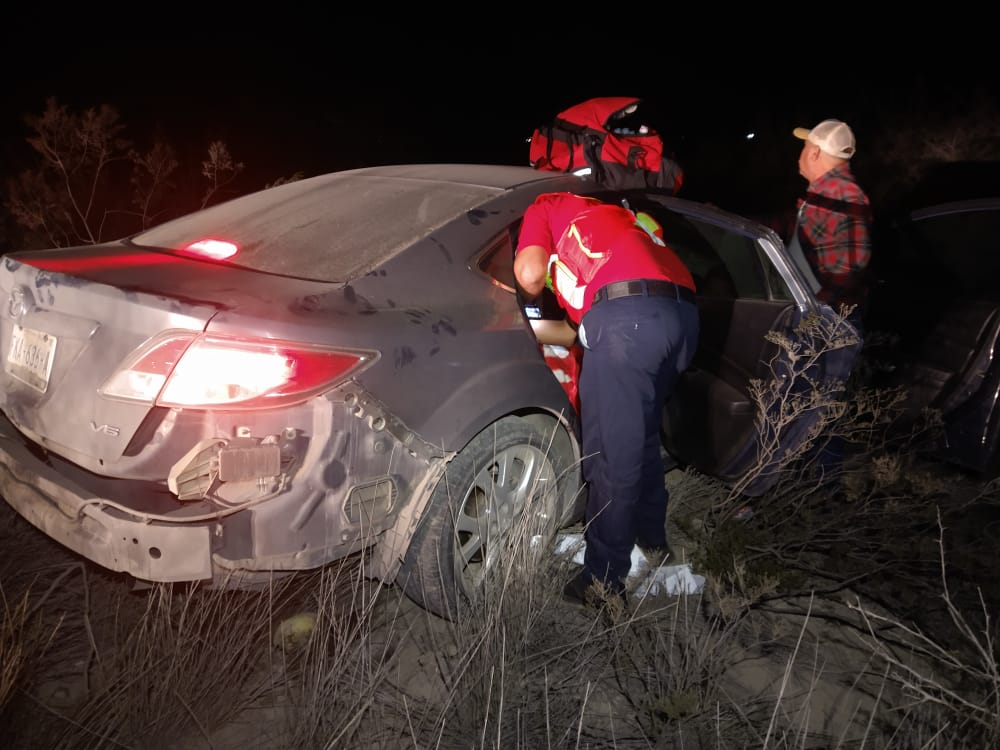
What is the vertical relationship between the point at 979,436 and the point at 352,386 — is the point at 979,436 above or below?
below

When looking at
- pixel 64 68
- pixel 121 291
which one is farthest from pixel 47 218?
pixel 64 68

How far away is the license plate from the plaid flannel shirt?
288 centimetres

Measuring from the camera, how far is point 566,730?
1.95 m

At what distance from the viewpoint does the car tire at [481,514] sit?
2.30 meters

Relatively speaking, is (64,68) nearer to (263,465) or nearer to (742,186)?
(742,186)

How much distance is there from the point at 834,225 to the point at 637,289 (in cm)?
131

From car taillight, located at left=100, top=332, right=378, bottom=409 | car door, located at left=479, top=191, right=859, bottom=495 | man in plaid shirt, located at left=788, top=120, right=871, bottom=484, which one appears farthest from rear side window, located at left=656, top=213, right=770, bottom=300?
car taillight, located at left=100, top=332, right=378, bottom=409

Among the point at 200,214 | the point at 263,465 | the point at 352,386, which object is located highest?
the point at 200,214

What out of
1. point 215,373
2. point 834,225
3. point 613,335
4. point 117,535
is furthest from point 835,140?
point 117,535

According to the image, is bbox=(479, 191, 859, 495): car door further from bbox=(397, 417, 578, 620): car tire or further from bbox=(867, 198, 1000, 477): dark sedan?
bbox=(867, 198, 1000, 477): dark sedan

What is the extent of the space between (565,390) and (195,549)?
144cm

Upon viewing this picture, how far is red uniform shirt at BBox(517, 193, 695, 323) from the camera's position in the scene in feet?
8.59

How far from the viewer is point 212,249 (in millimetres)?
2467

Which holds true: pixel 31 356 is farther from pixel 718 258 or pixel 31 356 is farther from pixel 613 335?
pixel 718 258
